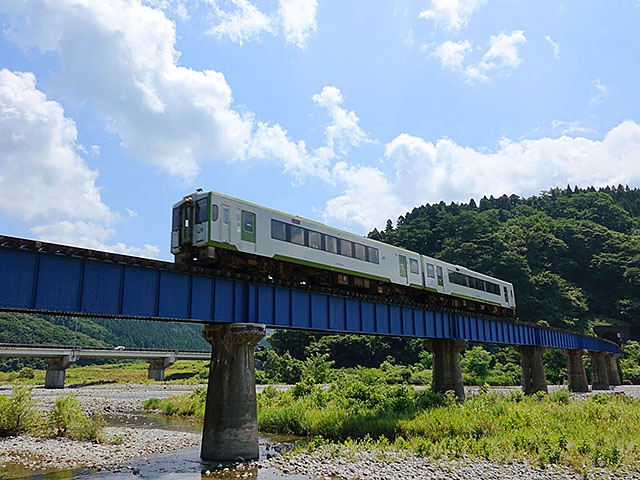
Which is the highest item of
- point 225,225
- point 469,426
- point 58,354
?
point 225,225

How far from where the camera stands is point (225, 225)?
20734 millimetres

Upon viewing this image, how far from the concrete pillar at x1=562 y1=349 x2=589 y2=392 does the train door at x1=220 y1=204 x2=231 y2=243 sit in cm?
4928

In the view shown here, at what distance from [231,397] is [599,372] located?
57851 millimetres

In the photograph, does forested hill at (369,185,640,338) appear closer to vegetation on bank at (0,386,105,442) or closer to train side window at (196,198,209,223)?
vegetation on bank at (0,386,105,442)

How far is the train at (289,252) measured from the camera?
20.8 metres

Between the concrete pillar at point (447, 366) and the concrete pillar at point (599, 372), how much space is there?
120ft

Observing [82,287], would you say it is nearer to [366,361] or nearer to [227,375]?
[227,375]

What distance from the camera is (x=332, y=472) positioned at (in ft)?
60.2

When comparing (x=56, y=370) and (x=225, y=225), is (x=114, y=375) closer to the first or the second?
(x=56, y=370)

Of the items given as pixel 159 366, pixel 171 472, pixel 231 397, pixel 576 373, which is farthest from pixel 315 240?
pixel 159 366

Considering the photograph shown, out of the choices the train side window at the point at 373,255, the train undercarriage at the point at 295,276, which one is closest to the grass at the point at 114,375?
the train undercarriage at the point at 295,276

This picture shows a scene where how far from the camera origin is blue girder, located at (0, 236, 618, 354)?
14898mm

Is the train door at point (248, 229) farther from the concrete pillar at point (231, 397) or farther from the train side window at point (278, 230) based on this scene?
the concrete pillar at point (231, 397)

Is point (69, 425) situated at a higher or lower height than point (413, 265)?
lower
